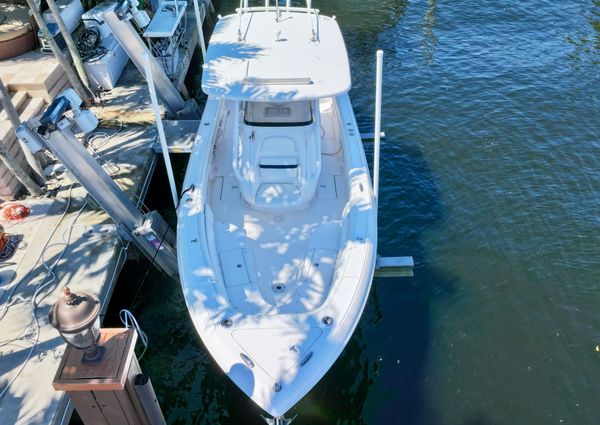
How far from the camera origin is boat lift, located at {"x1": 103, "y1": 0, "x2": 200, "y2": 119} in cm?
1041

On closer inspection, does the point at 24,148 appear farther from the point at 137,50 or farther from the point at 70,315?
the point at 70,315

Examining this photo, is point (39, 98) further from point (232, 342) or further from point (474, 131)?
point (474, 131)

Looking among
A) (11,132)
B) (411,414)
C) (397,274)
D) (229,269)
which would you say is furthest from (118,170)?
(411,414)

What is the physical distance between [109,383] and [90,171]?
4.17 m

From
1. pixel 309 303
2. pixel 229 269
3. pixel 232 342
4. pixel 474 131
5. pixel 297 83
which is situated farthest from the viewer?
pixel 474 131

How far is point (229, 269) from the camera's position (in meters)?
7.61

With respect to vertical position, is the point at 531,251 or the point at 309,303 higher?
the point at 309,303

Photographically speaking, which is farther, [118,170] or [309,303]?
[118,170]

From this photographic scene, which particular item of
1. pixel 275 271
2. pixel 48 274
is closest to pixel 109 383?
pixel 275 271

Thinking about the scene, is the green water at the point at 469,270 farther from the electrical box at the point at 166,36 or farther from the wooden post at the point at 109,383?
the electrical box at the point at 166,36

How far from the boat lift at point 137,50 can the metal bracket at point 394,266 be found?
588 centimetres

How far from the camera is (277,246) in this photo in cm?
805

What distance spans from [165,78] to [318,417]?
335 inches

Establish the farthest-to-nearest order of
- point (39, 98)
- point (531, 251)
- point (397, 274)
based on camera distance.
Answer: point (39, 98) < point (531, 251) < point (397, 274)
